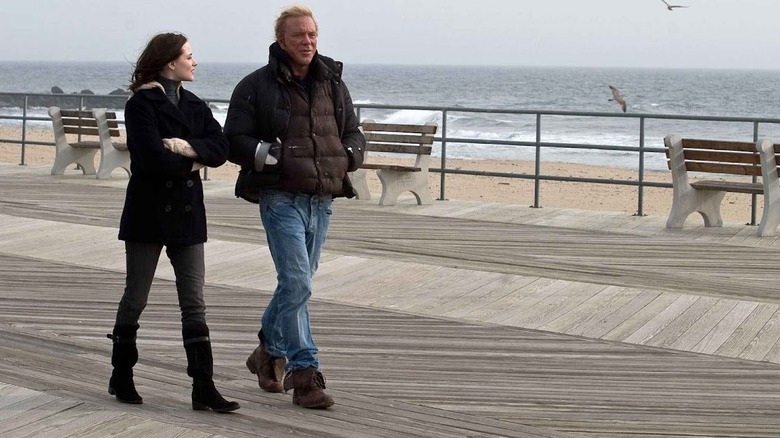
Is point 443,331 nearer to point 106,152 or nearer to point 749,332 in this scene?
point 749,332

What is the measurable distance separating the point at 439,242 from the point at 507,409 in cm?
515

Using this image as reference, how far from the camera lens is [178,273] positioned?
5.36 meters

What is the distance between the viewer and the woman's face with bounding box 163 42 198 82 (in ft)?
17.3

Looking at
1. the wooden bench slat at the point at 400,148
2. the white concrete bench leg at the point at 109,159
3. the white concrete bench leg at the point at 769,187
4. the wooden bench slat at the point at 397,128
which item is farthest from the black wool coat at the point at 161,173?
the white concrete bench leg at the point at 109,159

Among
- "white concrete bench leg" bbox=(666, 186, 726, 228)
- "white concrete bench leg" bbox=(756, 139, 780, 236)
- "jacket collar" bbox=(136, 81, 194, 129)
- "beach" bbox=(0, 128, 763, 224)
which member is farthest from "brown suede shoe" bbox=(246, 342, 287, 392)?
"beach" bbox=(0, 128, 763, 224)

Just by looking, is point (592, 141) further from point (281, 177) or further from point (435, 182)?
point (281, 177)

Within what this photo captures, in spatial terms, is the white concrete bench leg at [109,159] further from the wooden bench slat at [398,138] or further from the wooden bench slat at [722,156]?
the wooden bench slat at [722,156]

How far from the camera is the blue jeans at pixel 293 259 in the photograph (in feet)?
18.0

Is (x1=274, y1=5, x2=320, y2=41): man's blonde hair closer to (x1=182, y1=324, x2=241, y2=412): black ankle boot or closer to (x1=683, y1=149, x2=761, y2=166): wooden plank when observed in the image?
(x1=182, y1=324, x2=241, y2=412): black ankle boot

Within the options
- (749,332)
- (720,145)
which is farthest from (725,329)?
(720,145)

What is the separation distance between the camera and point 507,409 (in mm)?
5543

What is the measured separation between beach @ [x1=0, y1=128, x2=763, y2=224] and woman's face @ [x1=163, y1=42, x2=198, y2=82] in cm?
1202

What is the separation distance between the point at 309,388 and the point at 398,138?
8187 mm

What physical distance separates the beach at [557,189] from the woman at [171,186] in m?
11.9
